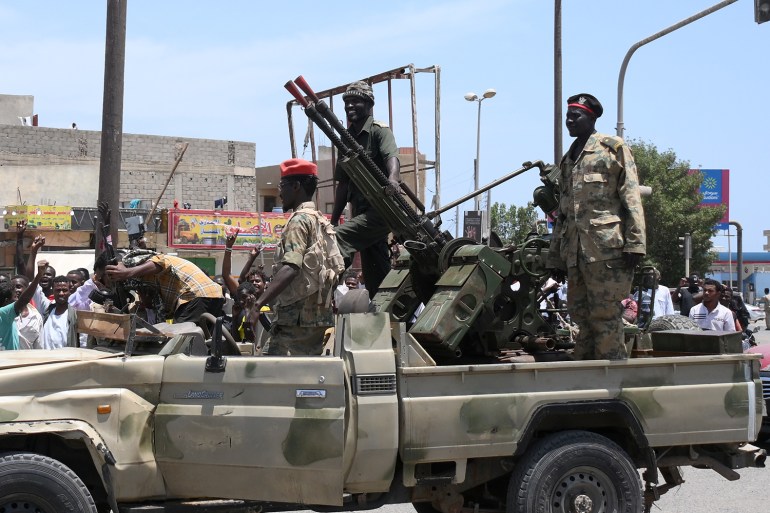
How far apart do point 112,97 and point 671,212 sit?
3502cm

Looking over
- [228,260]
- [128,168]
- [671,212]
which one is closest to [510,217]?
[671,212]

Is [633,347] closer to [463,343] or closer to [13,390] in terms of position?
[463,343]

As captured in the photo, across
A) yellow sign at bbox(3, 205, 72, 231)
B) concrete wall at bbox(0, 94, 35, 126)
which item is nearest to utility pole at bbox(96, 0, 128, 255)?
yellow sign at bbox(3, 205, 72, 231)

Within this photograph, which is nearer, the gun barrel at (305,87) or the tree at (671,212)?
the gun barrel at (305,87)

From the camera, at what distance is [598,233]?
619 centimetres

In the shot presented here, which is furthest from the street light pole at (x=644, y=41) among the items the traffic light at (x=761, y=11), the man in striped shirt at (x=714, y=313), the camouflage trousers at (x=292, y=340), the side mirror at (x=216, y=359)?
the side mirror at (x=216, y=359)

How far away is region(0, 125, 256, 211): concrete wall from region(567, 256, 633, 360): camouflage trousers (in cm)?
3103

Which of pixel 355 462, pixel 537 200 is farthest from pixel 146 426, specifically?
pixel 537 200

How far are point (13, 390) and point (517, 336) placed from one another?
11.3 feet

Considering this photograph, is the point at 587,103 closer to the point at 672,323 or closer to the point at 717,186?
the point at 672,323

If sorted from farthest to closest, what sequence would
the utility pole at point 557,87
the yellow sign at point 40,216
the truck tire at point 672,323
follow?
the yellow sign at point 40,216
the utility pole at point 557,87
the truck tire at point 672,323

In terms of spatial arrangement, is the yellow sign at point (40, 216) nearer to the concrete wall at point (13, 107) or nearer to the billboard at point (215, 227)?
the billboard at point (215, 227)

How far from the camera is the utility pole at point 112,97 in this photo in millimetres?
11348

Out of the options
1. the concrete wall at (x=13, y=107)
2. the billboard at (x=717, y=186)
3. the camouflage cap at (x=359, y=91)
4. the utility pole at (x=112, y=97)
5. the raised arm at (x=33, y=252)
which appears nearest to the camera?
the camouflage cap at (x=359, y=91)
